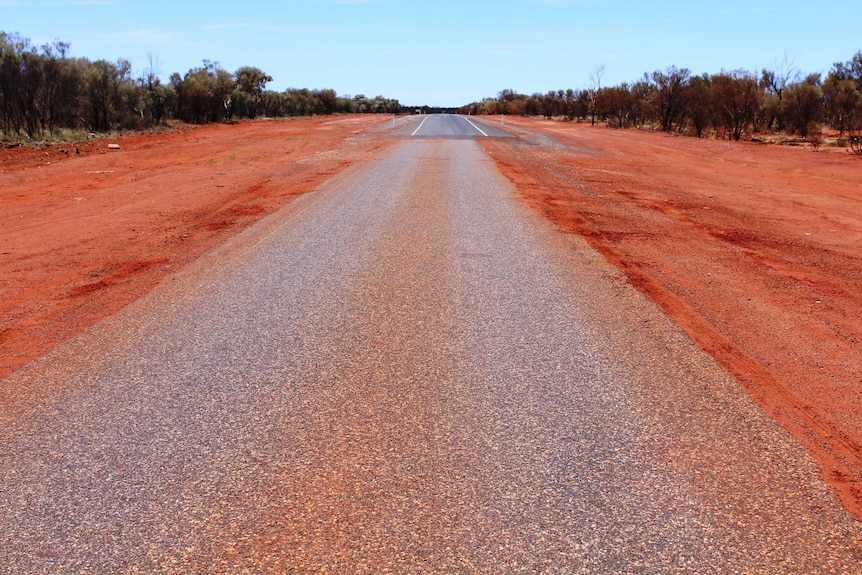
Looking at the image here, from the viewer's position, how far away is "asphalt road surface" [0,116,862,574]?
3412 millimetres

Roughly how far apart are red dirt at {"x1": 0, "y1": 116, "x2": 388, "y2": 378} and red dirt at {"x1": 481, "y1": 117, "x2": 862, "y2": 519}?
5774mm

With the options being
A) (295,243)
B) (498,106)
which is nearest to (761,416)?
(295,243)

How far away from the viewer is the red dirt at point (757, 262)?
5.25m

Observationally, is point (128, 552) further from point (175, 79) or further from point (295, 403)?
point (175, 79)

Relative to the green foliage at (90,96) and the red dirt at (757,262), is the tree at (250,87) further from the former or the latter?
the red dirt at (757,262)

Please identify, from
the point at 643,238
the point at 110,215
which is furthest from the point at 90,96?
the point at 643,238

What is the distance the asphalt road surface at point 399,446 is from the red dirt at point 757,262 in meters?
0.38

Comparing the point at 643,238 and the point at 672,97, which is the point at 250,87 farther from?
the point at 643,238

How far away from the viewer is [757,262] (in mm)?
10117

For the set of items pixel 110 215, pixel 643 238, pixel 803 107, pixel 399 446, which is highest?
pixel 803 107

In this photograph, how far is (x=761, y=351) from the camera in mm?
6316

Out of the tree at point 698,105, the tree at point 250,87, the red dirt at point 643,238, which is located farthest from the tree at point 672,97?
the tree at point 250,87

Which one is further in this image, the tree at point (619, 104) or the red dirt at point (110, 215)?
the tree at point (619, 104)

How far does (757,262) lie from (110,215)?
39.0 ft
